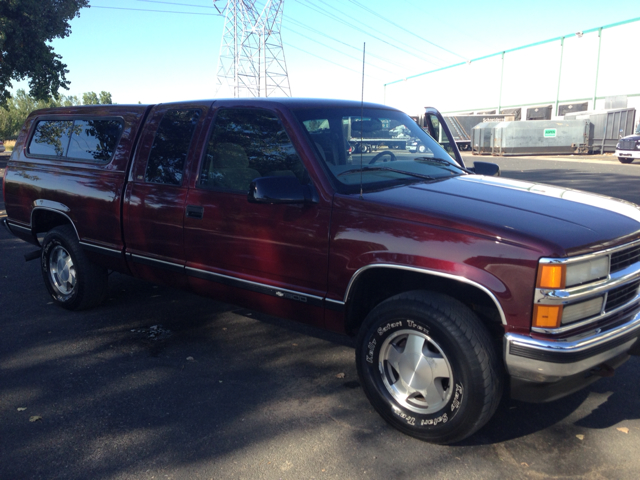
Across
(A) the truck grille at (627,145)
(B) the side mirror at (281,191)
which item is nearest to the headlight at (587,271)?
(B) the side mirror at (281,191)

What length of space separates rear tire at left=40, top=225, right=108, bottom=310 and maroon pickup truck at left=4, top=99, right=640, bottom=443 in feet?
0.12

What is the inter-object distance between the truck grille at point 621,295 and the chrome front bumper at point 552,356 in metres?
0.20

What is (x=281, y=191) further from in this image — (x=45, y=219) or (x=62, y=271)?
(x=45, y=219)

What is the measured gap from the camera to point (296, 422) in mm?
3291

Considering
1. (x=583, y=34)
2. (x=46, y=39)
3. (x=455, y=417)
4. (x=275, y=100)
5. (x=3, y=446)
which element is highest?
(x=583, y=34)

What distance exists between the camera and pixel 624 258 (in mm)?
2975

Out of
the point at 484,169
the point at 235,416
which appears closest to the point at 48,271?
the point at 235,416

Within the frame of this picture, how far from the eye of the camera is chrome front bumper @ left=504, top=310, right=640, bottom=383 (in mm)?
2607

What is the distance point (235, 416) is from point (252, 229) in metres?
1.20

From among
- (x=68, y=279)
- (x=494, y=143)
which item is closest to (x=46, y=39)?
(x=68, y=279)

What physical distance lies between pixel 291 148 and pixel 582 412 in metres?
2.51

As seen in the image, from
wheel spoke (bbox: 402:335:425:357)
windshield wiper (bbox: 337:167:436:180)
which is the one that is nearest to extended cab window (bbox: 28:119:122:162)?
windshield wiper (bbox: 337:167:436:180)

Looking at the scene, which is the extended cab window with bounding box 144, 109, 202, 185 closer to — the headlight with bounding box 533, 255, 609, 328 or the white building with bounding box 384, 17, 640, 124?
the headlight with bounding box 533, 255, 609, 328

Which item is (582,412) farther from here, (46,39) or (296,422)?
(46,39)
